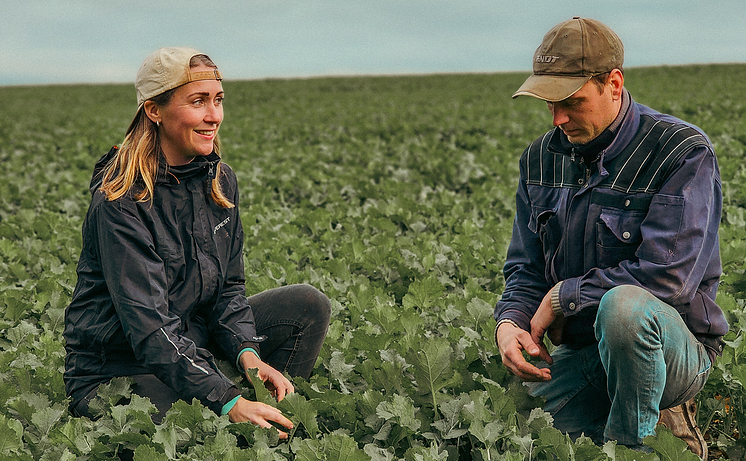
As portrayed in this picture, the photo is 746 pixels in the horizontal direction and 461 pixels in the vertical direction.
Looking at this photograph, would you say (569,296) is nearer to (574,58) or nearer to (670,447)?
(670,447)

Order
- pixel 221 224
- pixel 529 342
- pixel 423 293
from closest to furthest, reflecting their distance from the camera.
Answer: pixel 529 342 → pixel 221 224 → pixel 423 293

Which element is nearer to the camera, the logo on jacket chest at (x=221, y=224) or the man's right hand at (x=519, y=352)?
the man's right hand at (x=519, y=352)

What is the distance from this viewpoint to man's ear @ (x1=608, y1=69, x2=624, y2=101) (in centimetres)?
253

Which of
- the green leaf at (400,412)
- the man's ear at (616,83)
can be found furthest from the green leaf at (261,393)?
the man's ear at (616,83)

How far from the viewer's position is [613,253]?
2.58m

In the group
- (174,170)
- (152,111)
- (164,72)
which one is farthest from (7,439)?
(164,72)

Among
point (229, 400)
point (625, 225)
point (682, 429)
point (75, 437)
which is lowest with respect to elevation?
point (682, 429)

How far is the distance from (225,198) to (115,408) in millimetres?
908

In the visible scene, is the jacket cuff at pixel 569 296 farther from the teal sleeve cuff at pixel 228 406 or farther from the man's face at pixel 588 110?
the teal sleeve cuff at pixel 228 406

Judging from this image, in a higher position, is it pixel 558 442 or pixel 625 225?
pixel 625 225

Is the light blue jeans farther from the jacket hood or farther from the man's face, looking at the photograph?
the jacket hood

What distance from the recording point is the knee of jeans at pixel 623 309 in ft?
7.50

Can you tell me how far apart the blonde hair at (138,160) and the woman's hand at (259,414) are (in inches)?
32.6

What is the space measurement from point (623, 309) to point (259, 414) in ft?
4.14
